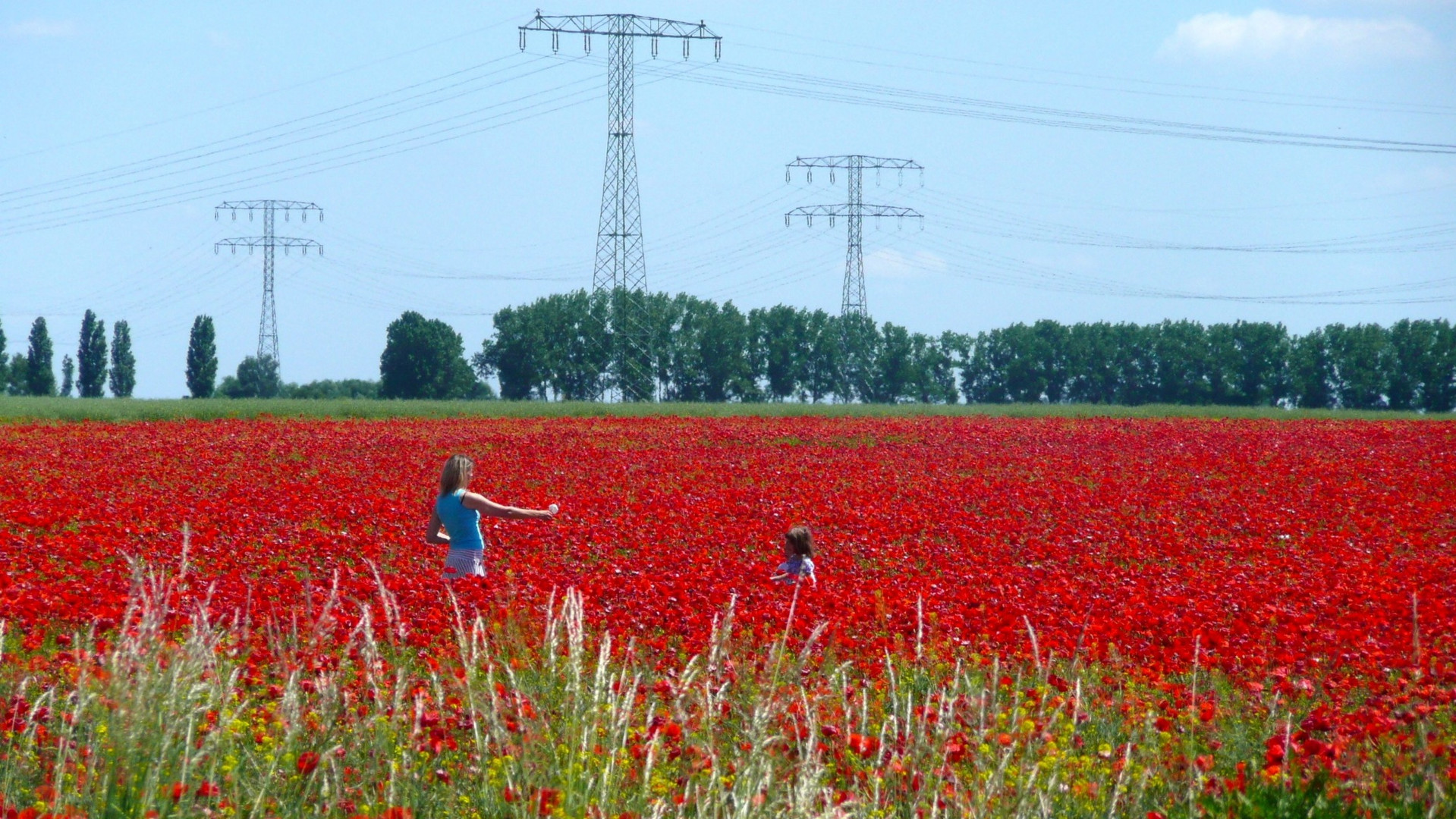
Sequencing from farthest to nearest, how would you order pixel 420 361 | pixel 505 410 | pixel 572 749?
pixel 420 361
pixel 505 410
pixel 572 749

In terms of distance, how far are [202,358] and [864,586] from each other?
99047mm

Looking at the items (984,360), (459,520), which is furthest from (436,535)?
(984,360)

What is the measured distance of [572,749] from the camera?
3996 mm

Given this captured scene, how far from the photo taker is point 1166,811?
4.38m

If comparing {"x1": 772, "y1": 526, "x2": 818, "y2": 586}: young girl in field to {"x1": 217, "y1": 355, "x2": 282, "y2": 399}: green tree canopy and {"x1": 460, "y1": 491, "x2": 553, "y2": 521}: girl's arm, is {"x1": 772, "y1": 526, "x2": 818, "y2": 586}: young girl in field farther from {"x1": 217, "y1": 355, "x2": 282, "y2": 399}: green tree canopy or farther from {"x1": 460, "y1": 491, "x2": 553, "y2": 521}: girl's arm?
{"x1": 217, "y1": 355, "x2": 282, "y2": 399}: green tree canopy

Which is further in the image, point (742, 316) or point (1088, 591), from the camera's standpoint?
point (742, 316)

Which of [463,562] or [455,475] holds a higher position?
[455,475]

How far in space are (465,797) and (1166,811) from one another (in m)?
2.32

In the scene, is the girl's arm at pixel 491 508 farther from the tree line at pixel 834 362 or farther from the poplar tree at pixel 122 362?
the poplar tree at pixel 122 362

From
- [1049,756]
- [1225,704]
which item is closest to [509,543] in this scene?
[1225,704]

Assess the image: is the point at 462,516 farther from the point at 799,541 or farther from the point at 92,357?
the point at 92,357

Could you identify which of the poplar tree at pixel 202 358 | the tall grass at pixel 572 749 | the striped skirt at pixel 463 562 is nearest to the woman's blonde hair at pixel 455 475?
the striped skirt at pixel 463 562

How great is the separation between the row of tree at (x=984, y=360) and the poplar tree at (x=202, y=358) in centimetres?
2010

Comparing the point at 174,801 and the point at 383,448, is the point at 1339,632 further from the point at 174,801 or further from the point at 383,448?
the point at 383,448
